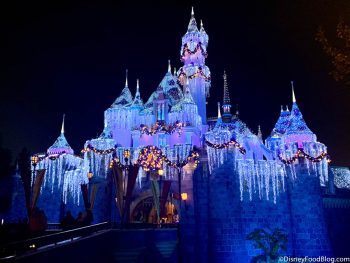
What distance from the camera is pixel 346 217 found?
108 feet

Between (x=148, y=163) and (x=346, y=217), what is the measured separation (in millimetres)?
20265

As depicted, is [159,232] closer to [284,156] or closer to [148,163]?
[148,163]

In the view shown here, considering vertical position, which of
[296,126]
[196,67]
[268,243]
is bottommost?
[268,243]

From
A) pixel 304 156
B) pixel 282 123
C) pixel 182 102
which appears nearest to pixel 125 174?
pixel 182 102

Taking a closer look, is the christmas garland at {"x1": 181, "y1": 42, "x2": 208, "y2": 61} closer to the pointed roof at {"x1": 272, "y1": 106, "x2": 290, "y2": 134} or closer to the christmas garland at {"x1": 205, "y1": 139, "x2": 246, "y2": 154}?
the pointed roof at {"x1": 272, "y1": 106, "x2": 290, "y2": 134}

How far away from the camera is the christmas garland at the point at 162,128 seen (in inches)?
999

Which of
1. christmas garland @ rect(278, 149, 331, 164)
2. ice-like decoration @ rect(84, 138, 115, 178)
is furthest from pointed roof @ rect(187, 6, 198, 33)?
christmas garland @ rect(278, 149, 331, 164)

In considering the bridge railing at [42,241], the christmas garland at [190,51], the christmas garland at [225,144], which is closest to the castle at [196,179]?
the christmas garland at [225,144]

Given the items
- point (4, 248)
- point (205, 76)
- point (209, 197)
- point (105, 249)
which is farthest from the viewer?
point (205, 76)

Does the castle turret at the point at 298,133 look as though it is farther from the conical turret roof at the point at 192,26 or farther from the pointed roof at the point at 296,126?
the conical turret roof at the point at 192,26

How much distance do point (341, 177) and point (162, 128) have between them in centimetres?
2077

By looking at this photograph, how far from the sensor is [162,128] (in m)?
25.6

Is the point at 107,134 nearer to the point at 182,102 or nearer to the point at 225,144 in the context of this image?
the point at 182,102

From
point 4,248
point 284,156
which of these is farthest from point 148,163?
point 4,248
